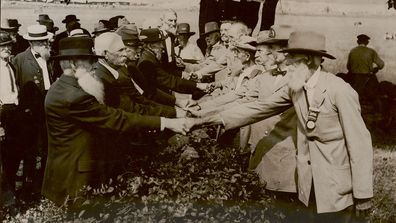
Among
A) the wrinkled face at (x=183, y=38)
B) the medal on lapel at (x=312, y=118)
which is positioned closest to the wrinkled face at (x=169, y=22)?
the wrinkled face at (x=183, y=38)

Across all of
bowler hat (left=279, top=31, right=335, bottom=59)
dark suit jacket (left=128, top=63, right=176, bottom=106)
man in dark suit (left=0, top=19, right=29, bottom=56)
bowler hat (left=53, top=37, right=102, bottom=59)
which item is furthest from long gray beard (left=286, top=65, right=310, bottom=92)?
man in dark suit (left=0, top=19, right=29, bottom=56)

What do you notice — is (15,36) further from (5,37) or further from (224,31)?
(224,31)

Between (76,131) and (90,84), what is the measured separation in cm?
41

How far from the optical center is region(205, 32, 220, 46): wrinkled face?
571 centimetres

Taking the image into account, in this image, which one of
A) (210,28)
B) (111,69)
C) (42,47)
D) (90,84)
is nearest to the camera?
(90,84)

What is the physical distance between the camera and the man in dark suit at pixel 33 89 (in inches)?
212

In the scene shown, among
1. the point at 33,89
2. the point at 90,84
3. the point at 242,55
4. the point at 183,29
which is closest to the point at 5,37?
the point at 33,89

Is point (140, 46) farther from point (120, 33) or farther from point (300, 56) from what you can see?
point (300, 56)

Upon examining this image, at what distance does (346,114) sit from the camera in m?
4.17

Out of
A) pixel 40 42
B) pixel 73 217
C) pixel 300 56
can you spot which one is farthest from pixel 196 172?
pixel 40 42

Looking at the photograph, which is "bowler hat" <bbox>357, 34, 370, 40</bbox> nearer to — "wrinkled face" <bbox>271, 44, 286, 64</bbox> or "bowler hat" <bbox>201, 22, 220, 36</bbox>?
"wrinkled face" <bbox>271, 44, 286, 64</bbox>

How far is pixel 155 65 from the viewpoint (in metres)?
5.65

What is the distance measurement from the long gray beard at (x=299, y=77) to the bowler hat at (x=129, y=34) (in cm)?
156

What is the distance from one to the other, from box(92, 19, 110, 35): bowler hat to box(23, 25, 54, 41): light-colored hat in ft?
Result: 1.41
